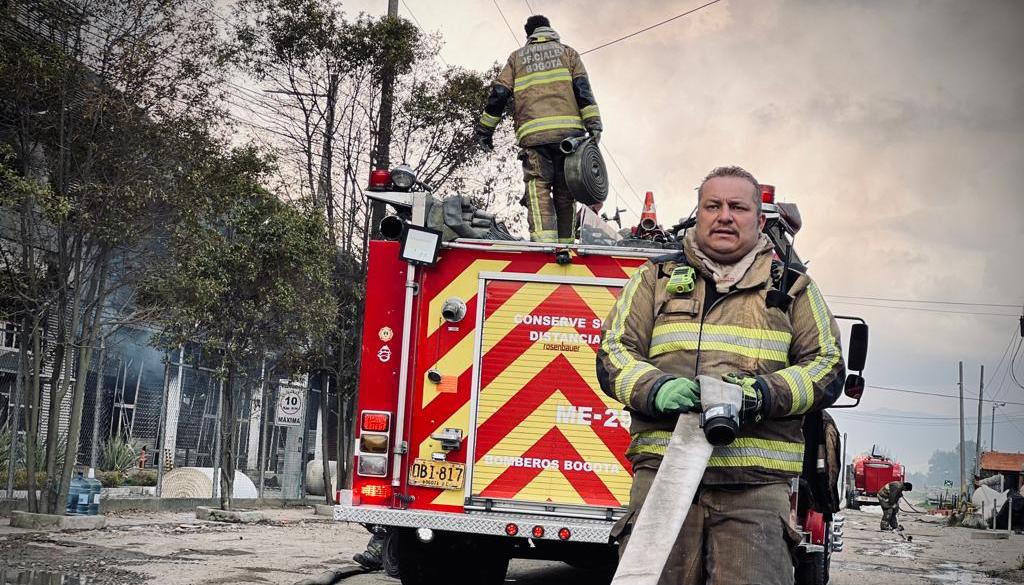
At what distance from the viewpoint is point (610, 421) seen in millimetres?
7145

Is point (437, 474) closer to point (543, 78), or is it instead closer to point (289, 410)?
point (543, 78)

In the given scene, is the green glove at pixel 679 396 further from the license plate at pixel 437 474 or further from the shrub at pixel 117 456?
the shrub at pixel 117 456

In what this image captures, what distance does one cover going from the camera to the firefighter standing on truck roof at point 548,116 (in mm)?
8492

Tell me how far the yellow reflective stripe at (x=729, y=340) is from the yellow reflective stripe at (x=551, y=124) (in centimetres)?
481

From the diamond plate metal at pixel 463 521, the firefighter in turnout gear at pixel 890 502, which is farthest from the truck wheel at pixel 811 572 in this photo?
the firefighter in turnout gear at pixel 890 502

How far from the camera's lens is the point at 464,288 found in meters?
7.41

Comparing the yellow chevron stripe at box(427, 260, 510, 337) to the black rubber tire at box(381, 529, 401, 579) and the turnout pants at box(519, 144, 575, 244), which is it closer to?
the turnout pants at box(519, 144, 575, 244)

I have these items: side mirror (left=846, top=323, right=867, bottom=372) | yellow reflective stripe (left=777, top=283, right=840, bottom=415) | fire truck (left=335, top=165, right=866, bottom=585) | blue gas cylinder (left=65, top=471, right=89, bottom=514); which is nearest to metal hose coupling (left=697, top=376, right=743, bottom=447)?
yellow reflective stripe (left=777, top=283, right=840, bottom=415)

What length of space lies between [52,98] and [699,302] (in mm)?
11697

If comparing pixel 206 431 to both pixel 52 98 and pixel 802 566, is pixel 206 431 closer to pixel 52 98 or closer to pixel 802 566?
pixel 52 98

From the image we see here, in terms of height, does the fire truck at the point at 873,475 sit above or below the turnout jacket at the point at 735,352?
below

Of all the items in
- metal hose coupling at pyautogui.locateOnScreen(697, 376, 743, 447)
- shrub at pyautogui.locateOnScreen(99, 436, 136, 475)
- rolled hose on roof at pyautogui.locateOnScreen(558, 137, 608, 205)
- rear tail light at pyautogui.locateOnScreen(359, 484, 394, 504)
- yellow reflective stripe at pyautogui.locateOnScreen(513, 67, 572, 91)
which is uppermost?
yellow reflective stripe at pyautogui.locateOnScreen(513, 67, 572, 91)

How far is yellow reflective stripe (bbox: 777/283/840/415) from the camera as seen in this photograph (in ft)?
12.0

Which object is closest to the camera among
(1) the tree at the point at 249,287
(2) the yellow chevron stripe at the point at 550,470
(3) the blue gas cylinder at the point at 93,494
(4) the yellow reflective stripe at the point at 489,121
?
(2) the yellow chevron stripe at the point at 550,470
